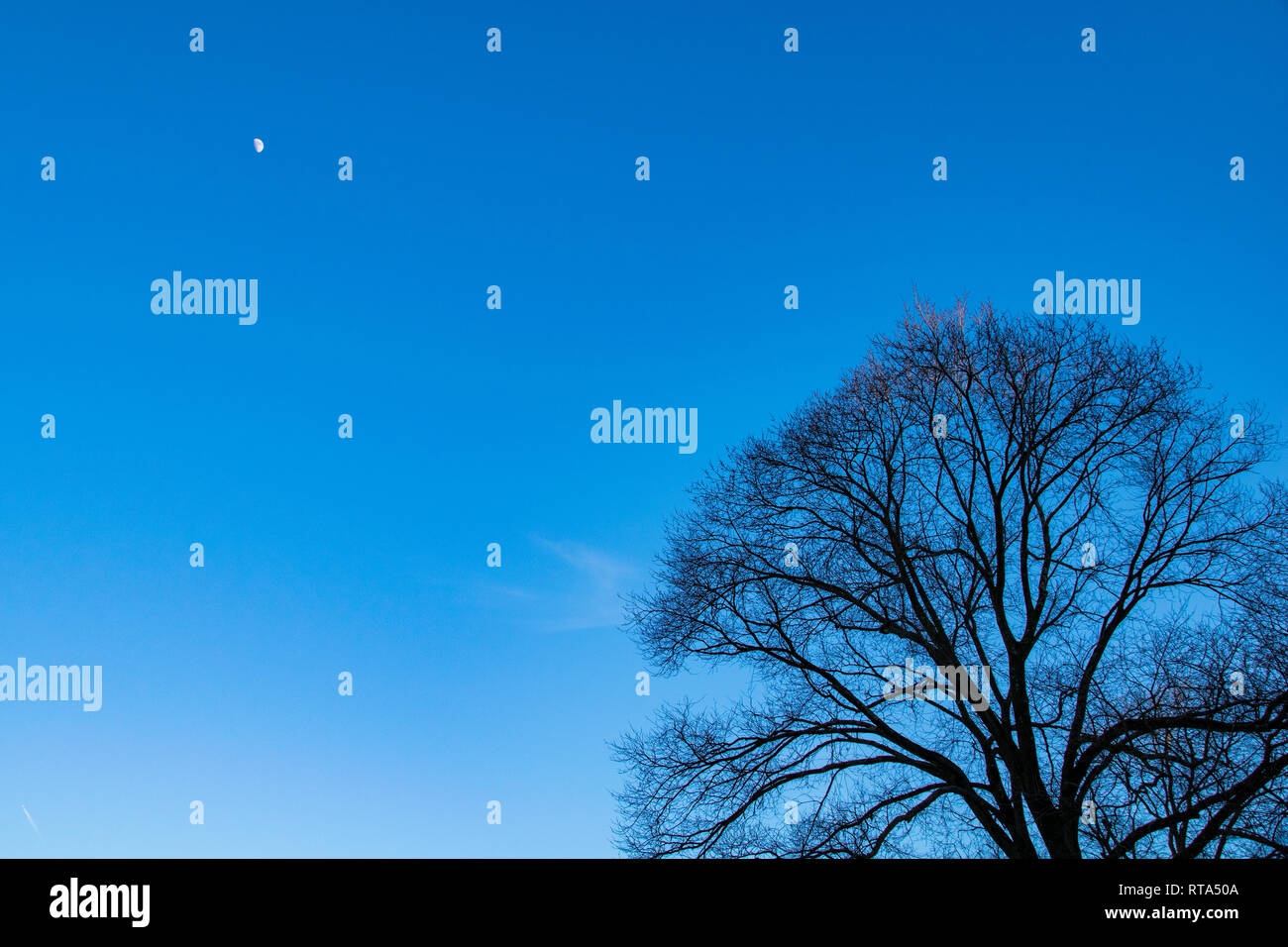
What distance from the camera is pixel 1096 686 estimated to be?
49.6ft

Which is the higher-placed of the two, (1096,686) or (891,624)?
(891,624)
